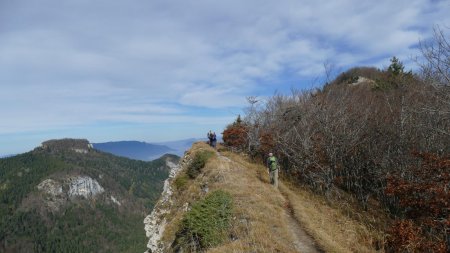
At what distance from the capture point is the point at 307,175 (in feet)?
92.7

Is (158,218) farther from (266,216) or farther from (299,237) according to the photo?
(299,237)

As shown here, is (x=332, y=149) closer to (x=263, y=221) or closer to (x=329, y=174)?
(x=329, y=174)

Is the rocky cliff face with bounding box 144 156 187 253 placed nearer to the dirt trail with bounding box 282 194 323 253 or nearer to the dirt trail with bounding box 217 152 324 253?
the dirt trail with bounding box 217 152 324 253

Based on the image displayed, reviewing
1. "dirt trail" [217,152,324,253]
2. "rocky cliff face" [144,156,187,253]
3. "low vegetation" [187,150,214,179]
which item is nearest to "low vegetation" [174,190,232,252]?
"dirt trail" [217,152,324,253]

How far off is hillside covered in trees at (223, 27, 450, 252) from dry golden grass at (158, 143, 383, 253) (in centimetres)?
187

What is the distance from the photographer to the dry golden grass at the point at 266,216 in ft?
43.3

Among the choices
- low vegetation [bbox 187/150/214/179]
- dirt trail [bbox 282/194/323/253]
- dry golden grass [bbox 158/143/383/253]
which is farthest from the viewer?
low vegetation [bbox 187/150/214/179]

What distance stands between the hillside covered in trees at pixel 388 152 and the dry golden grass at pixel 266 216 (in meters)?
1.87

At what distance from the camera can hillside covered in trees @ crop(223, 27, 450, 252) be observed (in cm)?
1561

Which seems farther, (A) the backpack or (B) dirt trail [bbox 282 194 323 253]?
(A) the backpack

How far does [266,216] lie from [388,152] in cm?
1175

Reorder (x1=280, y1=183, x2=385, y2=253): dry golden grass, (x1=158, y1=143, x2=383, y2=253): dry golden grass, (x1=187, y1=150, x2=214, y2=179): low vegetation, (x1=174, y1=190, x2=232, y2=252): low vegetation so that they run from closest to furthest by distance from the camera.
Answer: (x1=158, y1=143, x2=383, y2=253): dry golden grass → (x1=280, y1=183, x2=385, y2=253): dry golden grass → (x1=174, y1=190, x2=232, y2=252): low vegetation → (x1=187, y1=150, x2=214, y2=179): low vegetation

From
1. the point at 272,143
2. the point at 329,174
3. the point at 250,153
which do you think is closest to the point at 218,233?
the point at 329,174

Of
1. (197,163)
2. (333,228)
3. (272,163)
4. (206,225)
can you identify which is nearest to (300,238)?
(333,228)
